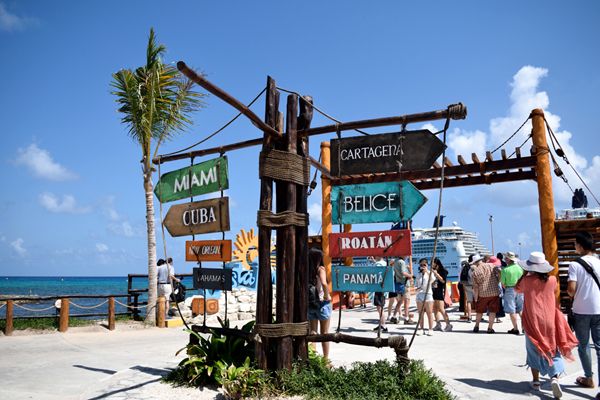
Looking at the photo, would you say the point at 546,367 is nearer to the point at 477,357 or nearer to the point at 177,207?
the point at 477,357

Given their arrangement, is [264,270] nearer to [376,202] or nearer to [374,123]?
[376,202]

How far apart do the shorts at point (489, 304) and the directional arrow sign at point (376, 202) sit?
6222 millimetres

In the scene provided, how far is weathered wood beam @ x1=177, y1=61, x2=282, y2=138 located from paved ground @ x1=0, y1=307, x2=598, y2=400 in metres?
3.08

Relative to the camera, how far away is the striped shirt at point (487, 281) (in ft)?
32.6

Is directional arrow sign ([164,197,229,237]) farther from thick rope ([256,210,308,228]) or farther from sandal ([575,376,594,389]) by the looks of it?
sandal ([575,376,594,389])

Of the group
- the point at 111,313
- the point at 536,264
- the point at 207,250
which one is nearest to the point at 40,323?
the point at 111,313

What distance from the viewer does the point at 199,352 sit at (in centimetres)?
575

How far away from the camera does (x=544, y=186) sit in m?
11.5

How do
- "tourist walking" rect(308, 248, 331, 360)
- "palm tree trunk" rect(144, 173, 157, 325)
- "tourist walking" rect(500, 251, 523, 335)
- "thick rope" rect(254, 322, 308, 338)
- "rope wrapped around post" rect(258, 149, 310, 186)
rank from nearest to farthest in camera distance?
"thick rope" rect(254, 322, 308, 338) → "rope wrapped around post" rect(258, 149, 310, 186) → "tourist walking" rect(308, 248, 331, 360) → "tourist walking" rect(500, 251, 523, 335) → "palm tree trunk" rect(144, 173, 157, 325)

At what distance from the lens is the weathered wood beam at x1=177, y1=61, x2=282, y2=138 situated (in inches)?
164

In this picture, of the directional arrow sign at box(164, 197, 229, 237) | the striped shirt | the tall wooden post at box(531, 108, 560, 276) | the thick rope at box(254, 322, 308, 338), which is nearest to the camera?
the thick rope at box(254, 322, 308, 338)

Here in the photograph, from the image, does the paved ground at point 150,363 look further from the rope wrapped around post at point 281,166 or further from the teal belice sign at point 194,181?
the rope wrapped around post at point 281,166

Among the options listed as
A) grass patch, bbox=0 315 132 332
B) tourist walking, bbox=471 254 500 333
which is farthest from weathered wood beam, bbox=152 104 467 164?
grass patch, bbox=0 315 132 332

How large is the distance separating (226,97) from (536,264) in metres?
4.22
